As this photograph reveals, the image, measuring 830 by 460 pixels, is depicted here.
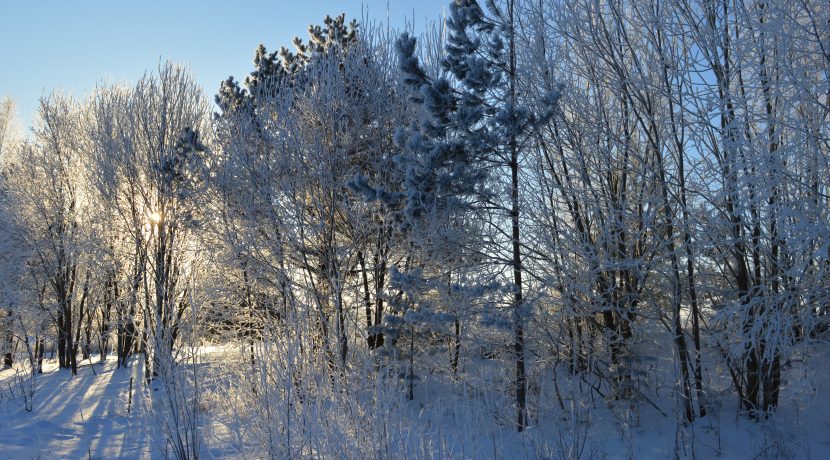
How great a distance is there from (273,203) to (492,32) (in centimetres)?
562

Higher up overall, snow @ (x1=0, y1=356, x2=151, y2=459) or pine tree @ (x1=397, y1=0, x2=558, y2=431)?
pine tree @ (x1=397, y1=0, x2=558, y2=431)

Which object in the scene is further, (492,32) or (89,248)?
(89,248)

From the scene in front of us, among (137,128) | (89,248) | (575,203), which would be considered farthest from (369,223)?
(89,248)

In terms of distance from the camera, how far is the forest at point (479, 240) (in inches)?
218

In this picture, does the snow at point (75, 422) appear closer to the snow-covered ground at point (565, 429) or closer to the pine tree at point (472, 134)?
the snow-covered ground at point (565, 429)

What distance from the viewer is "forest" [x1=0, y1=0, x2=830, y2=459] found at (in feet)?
18.1

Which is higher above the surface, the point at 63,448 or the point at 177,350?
the point at 177,350

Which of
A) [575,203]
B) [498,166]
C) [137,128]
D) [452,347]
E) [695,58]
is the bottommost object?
[452,347]

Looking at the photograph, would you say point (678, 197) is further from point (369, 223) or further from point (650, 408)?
point (369, 223)

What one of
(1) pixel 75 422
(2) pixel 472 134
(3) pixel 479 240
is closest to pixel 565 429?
(3) pixel 479 240

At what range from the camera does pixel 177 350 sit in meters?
5.46

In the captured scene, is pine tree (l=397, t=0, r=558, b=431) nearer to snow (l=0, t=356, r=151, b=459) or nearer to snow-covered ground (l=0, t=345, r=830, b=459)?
snow-covered ground (l=0, t=345, r=830, b=459)

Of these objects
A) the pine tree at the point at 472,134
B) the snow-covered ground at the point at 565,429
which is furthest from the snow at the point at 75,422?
the pine tree at the point at 472,134

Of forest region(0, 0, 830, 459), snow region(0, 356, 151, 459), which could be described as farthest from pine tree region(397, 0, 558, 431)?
snow region(0, 356, 151, 459)
